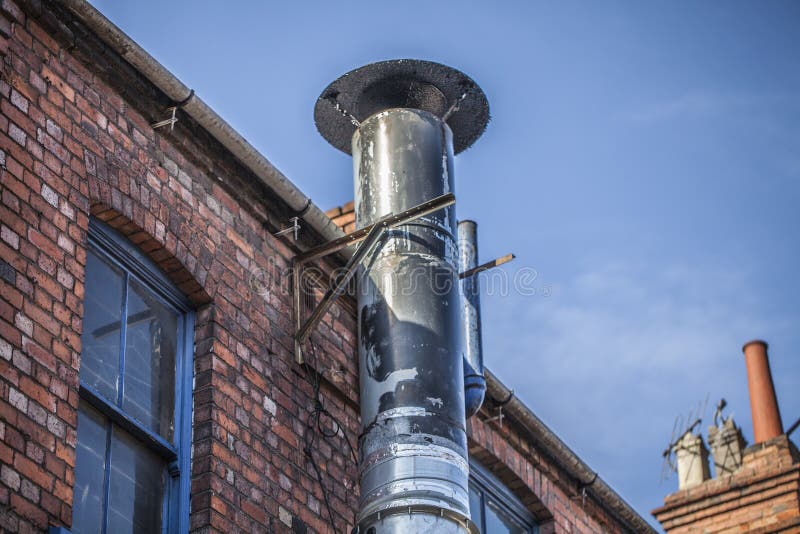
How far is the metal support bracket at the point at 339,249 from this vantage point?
904cm

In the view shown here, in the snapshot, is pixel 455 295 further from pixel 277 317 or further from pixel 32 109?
pixel 32 109

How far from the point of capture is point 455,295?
908 cm

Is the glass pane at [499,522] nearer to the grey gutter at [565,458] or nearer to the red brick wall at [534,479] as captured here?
the red brick wall at [534,479]

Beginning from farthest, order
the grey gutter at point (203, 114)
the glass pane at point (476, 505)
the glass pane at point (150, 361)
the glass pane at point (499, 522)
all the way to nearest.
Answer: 1. the glass pane at point (499, 522)
2. the glass pane at point (476, 505)
3. the grey gutter at point (203, 114)
4. the glass pane at point (150, 361)

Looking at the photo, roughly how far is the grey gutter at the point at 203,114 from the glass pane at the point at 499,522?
2.83 metres

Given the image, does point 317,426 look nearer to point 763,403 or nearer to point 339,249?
point 339,249

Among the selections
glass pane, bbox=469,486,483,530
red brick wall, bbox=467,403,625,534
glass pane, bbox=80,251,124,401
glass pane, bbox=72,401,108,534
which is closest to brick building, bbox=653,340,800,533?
red brick wall, bbox=467,403,625,534

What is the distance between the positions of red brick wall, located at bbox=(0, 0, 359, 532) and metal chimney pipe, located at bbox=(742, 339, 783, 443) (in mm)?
12038

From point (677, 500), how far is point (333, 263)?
6.81m

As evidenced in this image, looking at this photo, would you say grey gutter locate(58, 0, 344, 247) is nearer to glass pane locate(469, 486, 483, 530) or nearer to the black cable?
the black cable

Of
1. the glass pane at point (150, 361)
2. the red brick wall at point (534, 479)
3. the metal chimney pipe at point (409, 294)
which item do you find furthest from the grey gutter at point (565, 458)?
the glass pane at point (150, 361)

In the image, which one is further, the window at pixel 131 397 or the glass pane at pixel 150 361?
the glass pane at pixel 150 361

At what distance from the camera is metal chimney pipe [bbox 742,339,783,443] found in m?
21.0

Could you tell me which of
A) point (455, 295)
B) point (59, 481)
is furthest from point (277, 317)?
point (59, 481)
